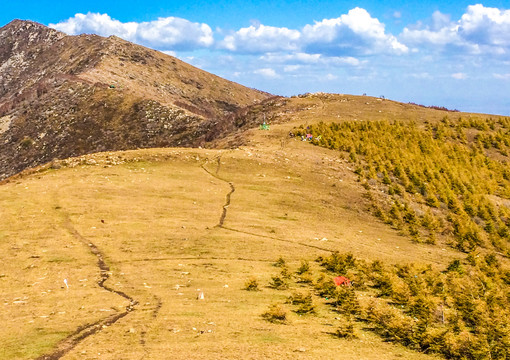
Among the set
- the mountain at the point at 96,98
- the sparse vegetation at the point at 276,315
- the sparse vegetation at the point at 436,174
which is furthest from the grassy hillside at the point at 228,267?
the mountain at the point at 96,98

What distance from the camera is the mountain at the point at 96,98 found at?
302 ft

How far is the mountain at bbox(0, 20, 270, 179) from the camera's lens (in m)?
92.2

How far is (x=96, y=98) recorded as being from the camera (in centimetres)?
10900

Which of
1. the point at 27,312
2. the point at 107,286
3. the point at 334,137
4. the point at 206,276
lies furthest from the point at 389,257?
the point at 334,137

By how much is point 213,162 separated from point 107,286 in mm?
25378

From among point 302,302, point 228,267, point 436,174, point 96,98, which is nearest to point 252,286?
point 302,302

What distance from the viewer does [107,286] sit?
64.1 feet

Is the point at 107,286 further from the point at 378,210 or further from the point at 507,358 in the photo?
the point at 378,210

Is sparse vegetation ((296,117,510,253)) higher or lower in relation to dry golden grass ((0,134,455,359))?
higher

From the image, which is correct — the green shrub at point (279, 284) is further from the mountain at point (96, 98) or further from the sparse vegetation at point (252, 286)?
the mountain at point (96, 98)

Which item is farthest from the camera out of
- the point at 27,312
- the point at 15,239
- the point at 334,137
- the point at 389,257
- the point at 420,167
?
the point at 334,137

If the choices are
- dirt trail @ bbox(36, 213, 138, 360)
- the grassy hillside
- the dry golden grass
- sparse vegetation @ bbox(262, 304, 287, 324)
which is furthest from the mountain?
sparse vegetation @ bbox(262, 304, 287, 324)

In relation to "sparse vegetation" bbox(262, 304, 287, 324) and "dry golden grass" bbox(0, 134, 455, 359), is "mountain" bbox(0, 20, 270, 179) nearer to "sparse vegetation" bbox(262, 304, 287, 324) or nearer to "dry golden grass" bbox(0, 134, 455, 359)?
"dry golden grass" bbox(0, 134, 455, 359)

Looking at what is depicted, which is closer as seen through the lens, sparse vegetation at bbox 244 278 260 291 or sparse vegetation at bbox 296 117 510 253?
sparse vegetation at bbox 244 278 260 291
